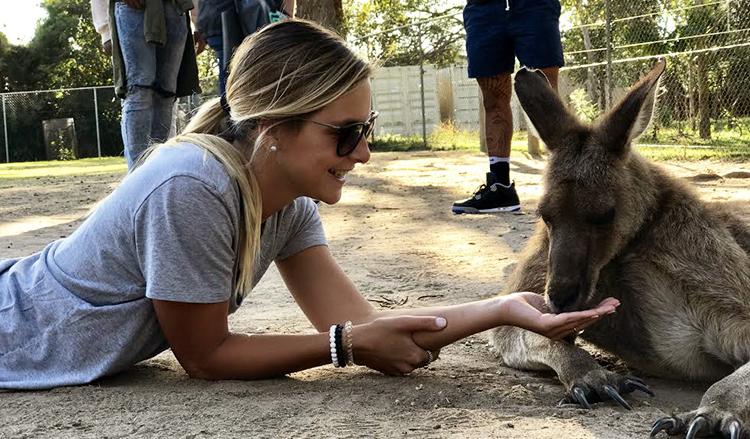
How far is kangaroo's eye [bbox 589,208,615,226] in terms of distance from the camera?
11.2 feet

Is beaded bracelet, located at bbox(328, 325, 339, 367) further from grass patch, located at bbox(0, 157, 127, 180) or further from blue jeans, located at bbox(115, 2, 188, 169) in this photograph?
grass patch, located at bbox(0, 157, 127, 180)

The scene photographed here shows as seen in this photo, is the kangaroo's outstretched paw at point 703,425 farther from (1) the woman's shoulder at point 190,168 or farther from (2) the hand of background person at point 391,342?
(1) the woman's shoulder at point 190,168

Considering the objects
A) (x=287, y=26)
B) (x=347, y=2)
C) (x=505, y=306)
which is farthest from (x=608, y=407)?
(x=347, y=2)

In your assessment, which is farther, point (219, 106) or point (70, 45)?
point (70, 45)

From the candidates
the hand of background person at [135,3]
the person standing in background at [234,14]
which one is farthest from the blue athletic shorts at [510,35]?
the hand of background person at [135,3]

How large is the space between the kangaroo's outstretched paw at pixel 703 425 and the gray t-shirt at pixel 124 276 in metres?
1.38

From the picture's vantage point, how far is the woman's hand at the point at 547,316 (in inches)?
120

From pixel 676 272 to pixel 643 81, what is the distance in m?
0.75

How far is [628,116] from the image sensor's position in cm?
360

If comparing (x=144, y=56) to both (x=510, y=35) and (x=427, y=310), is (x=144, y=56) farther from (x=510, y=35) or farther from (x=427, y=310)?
(x=427, y=310)

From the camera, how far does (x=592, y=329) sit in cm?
359

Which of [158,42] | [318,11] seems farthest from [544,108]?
[318,11]

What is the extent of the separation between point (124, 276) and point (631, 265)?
5.96ft

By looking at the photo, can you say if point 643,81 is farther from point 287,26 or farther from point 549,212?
point 287,26
